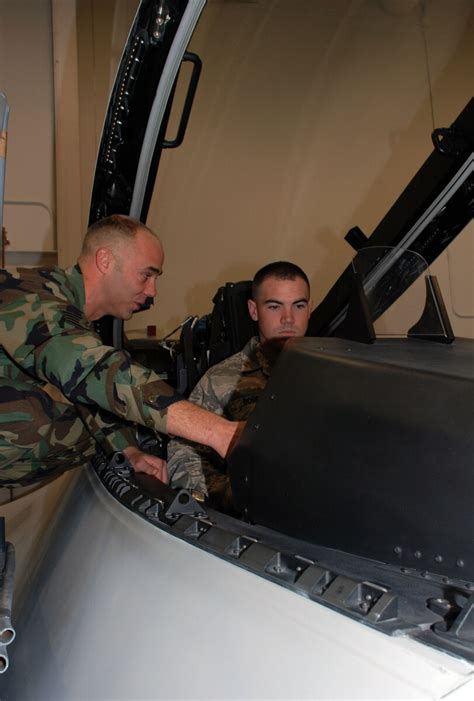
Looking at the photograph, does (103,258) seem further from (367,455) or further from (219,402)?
(367,455)

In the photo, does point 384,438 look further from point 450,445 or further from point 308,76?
point 308,76

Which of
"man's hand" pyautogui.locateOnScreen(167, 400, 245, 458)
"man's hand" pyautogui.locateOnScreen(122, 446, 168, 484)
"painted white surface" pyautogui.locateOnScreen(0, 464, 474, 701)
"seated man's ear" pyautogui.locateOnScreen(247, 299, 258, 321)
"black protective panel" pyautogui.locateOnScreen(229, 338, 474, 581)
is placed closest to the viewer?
"painted white surface" pyautogui.locateOnScreen(0, 464, 474, 701)

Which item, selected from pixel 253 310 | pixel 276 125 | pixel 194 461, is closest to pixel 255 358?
pixel 253 310

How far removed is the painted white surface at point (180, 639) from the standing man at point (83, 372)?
173mm

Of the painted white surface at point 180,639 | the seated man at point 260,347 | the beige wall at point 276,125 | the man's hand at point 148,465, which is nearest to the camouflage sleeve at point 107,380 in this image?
the painted white surface at point 180,639

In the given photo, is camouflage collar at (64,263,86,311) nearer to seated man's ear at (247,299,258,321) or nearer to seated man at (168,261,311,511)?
seated man at (168,261,311,511)

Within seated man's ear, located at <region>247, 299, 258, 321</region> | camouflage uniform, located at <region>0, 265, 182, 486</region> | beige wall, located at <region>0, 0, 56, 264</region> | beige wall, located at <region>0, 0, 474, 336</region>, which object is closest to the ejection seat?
seated man's ear, located at <region>247, 299, 258, 321</region>

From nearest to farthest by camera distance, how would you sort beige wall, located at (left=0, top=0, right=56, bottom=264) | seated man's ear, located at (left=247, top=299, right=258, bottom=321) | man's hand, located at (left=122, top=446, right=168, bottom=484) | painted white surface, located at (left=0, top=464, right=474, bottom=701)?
painted white surface, located at (left=0, top=464, right=474, bottom=701), man's hand, located at (left=122, top=446, right=168, bottom=484), seated man's ear, located at (left=247, top=299, right=258, bottom=321), beige wall, located at (left=0, top=0, right=56, bottom=264)

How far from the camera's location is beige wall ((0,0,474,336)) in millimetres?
2801

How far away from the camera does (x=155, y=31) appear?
4.42 ft

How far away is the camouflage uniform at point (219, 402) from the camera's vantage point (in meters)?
1.62

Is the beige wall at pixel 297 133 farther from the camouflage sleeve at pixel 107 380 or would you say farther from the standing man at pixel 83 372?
the camouflage sleeve at pixel 107 380

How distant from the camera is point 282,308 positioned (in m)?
1.93

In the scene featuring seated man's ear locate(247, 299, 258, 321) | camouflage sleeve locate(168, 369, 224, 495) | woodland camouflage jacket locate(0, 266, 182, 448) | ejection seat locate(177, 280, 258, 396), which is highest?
woodland camouflage jacket locate(0, 266, 182, 448)
